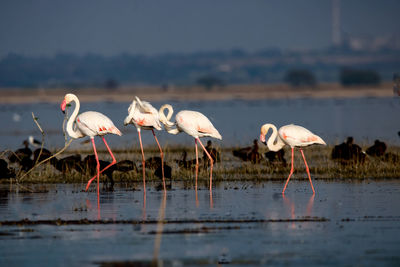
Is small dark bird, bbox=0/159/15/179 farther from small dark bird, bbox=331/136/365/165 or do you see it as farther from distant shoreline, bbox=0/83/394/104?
distant shoreline, bbox=0/83/394/104

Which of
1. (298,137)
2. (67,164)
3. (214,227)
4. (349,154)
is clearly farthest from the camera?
(349,154)

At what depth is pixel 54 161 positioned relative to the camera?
1803 centimetres

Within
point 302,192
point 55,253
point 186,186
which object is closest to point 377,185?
point 302,192

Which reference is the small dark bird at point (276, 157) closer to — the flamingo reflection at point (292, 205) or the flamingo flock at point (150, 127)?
the flamingo flock at point (150, 127)

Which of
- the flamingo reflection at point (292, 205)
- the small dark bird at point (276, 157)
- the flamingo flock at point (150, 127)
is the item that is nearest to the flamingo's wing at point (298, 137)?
the flamingo flock at point (150, 127)

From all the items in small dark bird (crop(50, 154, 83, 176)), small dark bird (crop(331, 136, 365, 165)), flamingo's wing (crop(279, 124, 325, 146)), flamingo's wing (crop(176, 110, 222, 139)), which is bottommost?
small dark bird (crop(50, 154, 83, 176))

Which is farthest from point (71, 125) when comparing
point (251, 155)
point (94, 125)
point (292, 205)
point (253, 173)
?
point (292, 205)

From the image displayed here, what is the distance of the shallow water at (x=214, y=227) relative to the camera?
978 cm

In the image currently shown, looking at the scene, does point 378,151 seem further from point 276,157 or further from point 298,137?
point 298,137

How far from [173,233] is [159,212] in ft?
6.16

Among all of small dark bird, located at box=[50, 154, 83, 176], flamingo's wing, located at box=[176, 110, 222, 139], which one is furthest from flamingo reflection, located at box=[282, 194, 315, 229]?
small dark bird, located at box=[50, 154, 83, 176]

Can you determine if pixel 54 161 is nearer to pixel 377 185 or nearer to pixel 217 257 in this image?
pixel 377 185

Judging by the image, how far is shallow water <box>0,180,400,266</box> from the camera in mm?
9781

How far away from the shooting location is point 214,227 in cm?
1161
